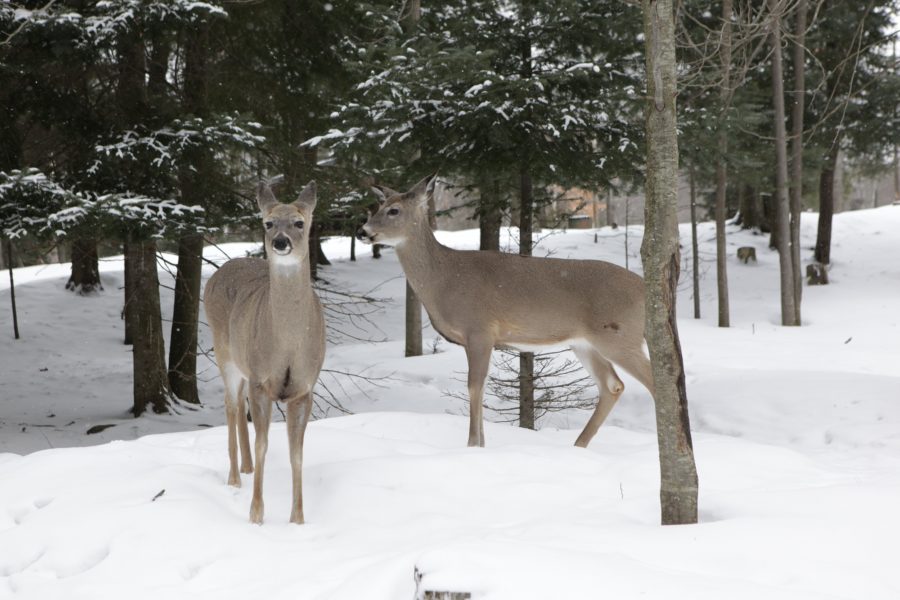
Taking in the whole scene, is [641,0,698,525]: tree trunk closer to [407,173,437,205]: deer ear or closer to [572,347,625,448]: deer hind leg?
[572,347,625,448]: deer hind leg

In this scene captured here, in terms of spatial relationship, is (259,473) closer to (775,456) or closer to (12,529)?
(12,529)

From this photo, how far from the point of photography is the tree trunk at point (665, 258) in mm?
4484

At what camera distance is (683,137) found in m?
9.56

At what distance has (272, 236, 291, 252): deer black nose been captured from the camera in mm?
4805

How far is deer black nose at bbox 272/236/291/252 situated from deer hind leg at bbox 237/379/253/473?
5.14 feet

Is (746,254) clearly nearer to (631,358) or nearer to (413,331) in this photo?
(413,331)

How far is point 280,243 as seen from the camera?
481cm

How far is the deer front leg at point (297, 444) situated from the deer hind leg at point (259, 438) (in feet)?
0.46

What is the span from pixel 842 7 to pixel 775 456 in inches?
702

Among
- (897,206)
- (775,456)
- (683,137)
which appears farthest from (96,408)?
(897,206)

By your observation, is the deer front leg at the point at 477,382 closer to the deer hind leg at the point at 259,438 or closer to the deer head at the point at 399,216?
the deer head at the point at 399,216

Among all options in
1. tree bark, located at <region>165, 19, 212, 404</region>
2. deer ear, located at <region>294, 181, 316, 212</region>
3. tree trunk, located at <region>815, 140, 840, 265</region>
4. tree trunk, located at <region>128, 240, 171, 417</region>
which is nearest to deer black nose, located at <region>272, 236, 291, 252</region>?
deer ear, located at <region>294, 181, 316, 212</region>

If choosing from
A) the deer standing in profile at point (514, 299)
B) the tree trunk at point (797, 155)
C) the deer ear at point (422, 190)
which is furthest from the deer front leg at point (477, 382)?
the tree trunk at point (797, 155)

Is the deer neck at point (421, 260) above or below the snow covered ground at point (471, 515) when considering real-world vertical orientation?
above
